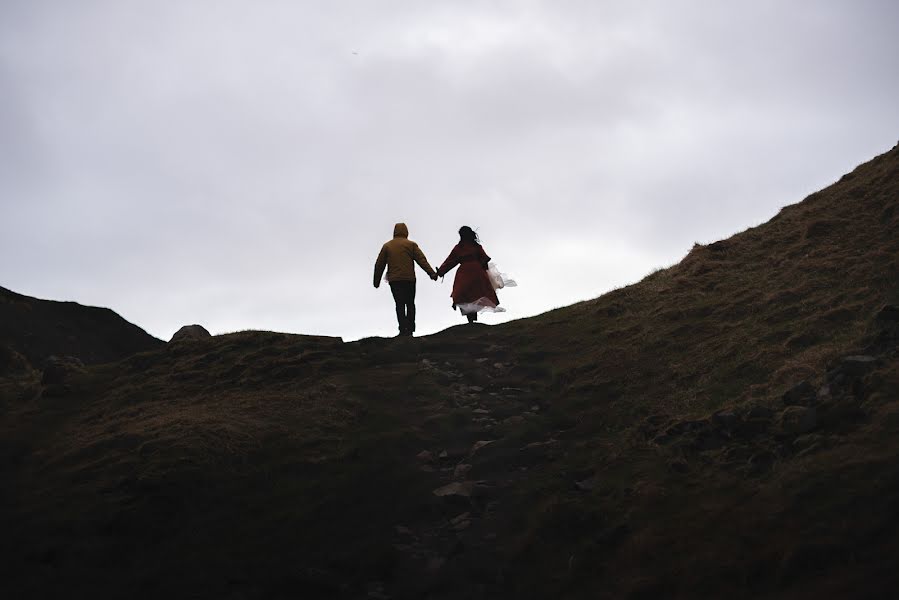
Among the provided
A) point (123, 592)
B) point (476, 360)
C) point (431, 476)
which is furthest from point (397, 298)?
point (123, 592)

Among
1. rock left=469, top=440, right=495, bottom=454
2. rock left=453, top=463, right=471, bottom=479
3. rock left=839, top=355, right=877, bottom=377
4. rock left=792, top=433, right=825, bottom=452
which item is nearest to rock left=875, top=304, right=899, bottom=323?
rock left=839, top=355, right=877, bottom=377

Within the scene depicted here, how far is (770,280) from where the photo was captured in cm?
1812

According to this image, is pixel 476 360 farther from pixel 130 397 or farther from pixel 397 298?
pixel 130 397

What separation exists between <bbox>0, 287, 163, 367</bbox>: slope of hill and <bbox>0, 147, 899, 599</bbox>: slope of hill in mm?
11218

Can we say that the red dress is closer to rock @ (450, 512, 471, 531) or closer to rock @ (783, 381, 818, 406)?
rock @ (450, 512, 471, 531)

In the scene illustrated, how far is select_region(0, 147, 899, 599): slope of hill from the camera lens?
898 centimetres

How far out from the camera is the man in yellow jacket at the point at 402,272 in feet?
66.4

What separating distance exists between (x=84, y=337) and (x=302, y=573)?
80.9 feet

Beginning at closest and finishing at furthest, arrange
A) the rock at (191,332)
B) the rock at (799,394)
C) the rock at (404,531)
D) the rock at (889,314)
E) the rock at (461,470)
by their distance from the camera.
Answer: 1. the rock at (404,531)
2. the rock at (799,394)
3. the rock at (889,314)
4. the rock at (461,470)
5. the rock at (191,332)

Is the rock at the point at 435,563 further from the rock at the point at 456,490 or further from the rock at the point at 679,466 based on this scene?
the rock at the point at 679,466

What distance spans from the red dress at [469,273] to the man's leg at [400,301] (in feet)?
3.71

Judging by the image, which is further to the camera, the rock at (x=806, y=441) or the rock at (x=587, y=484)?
the rock at (x=587, y=484)

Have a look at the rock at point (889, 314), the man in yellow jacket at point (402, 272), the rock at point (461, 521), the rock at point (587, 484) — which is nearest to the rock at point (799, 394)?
the rock at point (889, 314)

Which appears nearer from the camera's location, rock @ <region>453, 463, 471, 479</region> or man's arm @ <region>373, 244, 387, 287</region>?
rock @ <region>453, 463, 471, 479</region>
